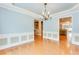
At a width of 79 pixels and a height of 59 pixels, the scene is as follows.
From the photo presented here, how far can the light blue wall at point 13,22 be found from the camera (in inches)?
174

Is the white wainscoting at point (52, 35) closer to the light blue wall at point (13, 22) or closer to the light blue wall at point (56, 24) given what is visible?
the light blue wall at point (56, 24)

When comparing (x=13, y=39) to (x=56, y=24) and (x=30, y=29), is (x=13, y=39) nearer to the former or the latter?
(x=30, y=29)

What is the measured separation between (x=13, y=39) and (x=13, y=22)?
34.4 inches

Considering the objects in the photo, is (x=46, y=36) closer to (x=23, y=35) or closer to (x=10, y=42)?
(x=23, y=35)

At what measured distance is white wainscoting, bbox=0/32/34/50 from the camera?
4.36 meters

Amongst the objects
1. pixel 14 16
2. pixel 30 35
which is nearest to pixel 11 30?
pixel 14 16

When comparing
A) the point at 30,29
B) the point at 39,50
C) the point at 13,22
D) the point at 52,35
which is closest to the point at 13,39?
the point at 13,22

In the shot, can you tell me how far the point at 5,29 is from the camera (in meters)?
4.52

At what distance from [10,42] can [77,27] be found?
3.71 m

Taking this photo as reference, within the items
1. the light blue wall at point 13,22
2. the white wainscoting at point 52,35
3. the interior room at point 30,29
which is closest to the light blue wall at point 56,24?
the interior room at point 30,29

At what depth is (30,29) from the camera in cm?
658

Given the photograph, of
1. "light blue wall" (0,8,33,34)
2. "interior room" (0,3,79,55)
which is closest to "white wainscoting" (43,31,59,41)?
"interior room" (0,3,79,55)

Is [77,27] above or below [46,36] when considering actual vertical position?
above

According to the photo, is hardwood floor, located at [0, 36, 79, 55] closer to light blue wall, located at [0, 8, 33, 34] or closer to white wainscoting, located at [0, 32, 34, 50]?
white wainscoting, located at [0, 32, 34, 50]
